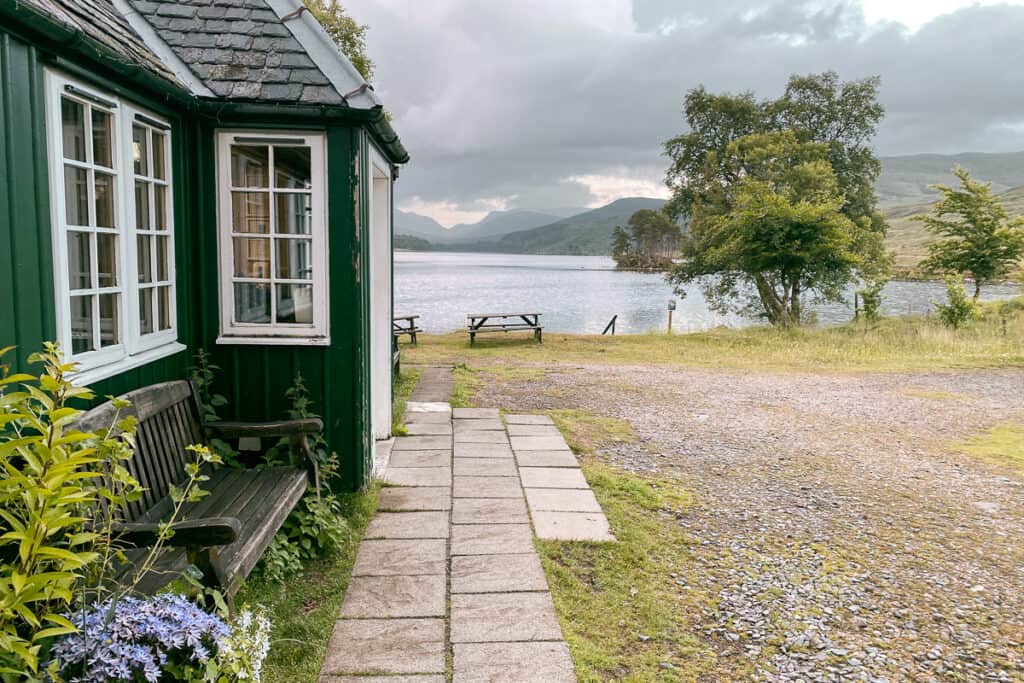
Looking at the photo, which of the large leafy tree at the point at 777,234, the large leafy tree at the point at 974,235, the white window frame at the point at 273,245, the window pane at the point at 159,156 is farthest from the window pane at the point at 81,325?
the large leafy tree at the point at 974,235

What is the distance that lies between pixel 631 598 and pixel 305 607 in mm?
1649

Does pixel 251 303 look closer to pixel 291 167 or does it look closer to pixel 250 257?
pixel 250 257

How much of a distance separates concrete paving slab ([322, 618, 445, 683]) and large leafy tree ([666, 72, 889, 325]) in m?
16.9

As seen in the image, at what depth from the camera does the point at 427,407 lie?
26.0 feet

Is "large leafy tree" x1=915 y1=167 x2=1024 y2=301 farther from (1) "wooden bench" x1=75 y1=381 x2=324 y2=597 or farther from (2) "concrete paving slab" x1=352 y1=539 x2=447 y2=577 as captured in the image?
(1) "wooden bench" x1=75 y1=381 x2=324 y2=597

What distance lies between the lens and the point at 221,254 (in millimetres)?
4383

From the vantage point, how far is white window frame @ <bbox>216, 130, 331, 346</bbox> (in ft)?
14.1

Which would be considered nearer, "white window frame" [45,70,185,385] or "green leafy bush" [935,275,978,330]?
"white window frame" [45,70,185,385]

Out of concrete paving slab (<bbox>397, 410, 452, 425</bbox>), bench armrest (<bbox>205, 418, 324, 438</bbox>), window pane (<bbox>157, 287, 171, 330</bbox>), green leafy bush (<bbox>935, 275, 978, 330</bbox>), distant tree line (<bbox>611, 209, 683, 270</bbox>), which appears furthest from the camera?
distant tree line (<bbox>611, 209, 683, 270</bbox>)

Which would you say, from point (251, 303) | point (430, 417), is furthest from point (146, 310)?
point (430, 417)

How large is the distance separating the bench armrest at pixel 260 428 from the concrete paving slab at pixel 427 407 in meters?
3.48

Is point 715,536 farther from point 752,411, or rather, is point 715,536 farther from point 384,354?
point 752,411

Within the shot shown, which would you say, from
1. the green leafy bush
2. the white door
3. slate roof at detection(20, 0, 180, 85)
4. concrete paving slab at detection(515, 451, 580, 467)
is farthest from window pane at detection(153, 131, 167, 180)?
the green leafy bush

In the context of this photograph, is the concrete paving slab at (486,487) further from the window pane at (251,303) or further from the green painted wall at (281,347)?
the window pane at (251,303)
